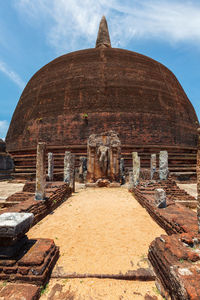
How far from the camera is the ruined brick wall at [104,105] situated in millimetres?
14727

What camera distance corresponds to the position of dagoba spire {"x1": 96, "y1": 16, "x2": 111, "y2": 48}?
2312 centimetres

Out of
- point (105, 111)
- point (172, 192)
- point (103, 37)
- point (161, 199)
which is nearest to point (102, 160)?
point (172, 192)

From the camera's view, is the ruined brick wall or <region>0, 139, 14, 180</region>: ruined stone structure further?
the ruined brick wall

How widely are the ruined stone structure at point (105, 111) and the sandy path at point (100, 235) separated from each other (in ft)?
29.4

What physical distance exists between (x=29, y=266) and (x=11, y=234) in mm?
423

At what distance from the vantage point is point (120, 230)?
342 cm

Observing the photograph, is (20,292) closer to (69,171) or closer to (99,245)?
(99,245)

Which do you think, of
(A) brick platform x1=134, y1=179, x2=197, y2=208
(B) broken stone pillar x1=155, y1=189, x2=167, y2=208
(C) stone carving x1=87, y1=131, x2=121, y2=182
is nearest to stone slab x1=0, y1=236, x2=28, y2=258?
(B) broken stone pillar x1=155, y1=189, x2=167, y2=208

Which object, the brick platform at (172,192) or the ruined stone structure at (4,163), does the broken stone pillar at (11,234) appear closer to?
the brick platform at (172,192)

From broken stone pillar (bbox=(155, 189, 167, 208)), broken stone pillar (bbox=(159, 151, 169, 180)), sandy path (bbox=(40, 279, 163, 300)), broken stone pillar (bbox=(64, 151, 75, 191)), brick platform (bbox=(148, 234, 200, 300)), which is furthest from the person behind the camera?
broken stone pillar (bbox=(64, 151, 75, 191))

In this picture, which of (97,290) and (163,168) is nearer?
(97,290)

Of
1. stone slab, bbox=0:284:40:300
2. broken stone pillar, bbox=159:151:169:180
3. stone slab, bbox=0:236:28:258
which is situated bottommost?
stone slab, bbox=0:284:40:300

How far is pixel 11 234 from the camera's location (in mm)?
2027

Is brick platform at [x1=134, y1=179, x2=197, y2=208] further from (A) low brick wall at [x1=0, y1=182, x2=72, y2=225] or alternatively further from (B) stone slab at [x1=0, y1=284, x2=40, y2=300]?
(B) stone slab at [x1=0, y1=284, x2=40, y2=300]
